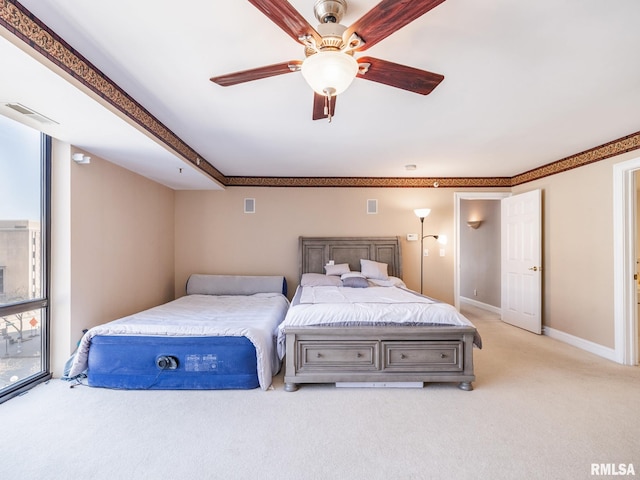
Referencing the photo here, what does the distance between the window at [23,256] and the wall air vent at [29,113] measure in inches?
18.0

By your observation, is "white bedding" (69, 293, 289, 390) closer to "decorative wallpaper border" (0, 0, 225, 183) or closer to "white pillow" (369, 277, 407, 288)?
"white pillow" (369, 277, 407, 288)

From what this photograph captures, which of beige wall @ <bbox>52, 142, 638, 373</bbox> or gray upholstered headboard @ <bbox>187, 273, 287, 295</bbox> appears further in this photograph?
gray upholstered headboard @ <bbox>187, 273, 287, 295</bbox>

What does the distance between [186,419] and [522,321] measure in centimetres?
474

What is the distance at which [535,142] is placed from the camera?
341cm

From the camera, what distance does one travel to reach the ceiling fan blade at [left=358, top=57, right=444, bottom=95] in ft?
5.10

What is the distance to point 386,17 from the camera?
1.26 meters

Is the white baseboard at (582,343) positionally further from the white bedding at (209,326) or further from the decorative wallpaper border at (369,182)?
the white bedding at (209,326)

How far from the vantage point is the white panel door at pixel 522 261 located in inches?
171

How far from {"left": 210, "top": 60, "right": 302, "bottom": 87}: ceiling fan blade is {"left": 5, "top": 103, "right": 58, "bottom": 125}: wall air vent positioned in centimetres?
158

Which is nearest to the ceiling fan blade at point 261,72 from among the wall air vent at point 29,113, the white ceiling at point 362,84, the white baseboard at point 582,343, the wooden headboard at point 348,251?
the white ceiling at point 362,84

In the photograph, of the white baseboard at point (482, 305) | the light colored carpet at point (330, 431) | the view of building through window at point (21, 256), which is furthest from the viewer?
the white baseboard at point (482, 305)

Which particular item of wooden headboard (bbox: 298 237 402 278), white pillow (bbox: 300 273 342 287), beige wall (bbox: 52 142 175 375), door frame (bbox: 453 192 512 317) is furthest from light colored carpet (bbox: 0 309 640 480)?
wooden headboard (bbox: 298 237 402 278)

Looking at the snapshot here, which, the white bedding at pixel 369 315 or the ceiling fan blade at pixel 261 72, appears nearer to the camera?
the ceiling fan blade at pixel 261 72

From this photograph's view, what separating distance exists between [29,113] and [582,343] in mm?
6097
